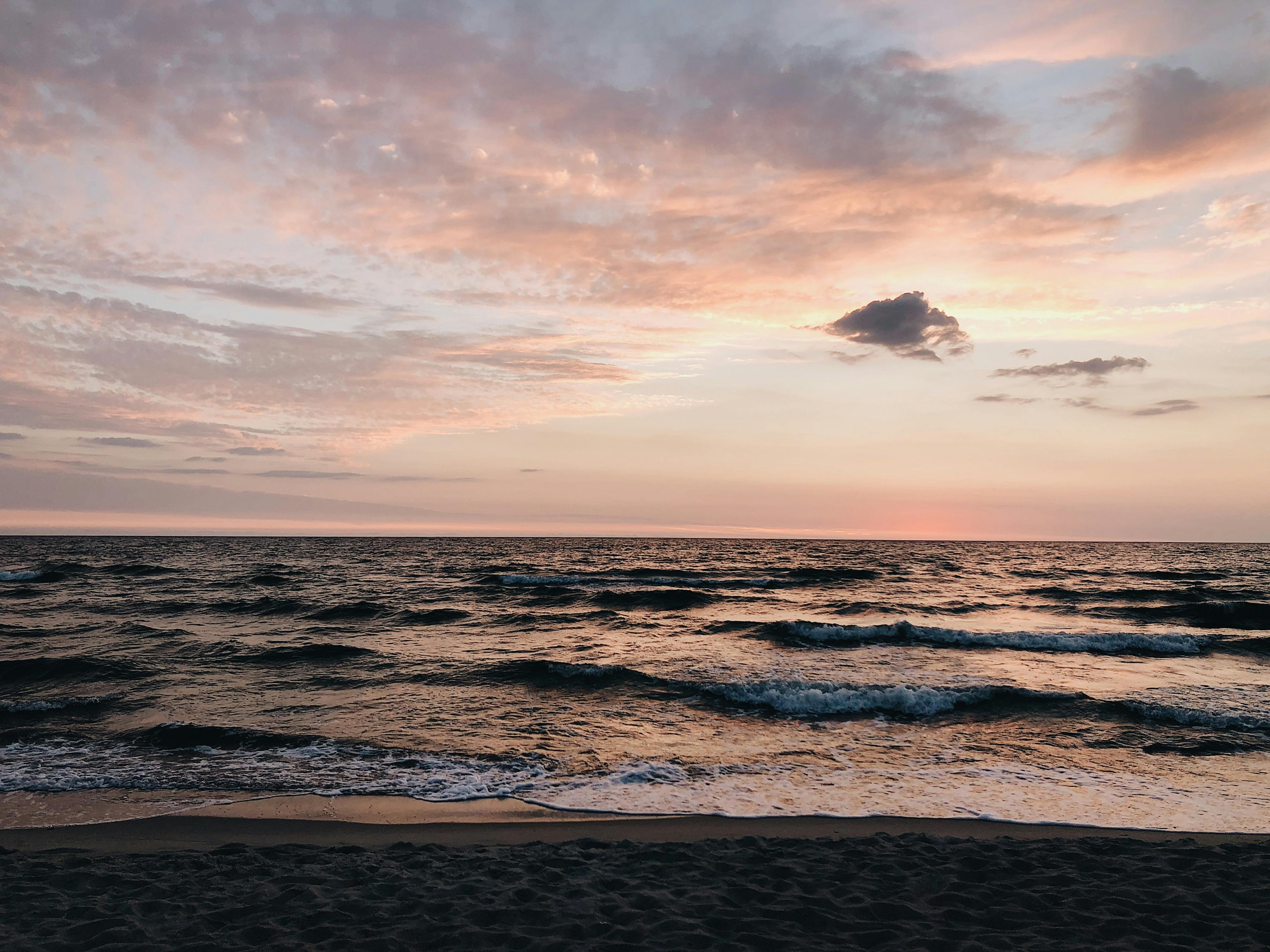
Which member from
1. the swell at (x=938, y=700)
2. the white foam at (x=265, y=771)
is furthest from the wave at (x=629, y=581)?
the white foam at (x=265, y=771)

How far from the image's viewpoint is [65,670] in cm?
1780

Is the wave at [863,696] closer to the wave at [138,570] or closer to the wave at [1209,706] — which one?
the wave at [1209,706]

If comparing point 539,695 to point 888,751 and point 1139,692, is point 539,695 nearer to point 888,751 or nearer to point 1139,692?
point 888,751

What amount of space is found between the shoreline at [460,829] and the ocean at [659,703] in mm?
385

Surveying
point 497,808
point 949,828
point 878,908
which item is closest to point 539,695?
point 497,808

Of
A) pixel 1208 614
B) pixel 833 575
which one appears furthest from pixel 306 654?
pixel 833 575

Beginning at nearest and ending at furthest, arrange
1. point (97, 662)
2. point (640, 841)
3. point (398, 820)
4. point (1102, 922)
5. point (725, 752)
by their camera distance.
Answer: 1. point (1102, 922)
2. point (640, 841)
3. point (398, 820)
4. point (725, 752)
5. point (97, 662)

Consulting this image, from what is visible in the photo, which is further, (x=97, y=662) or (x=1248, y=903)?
(x=97, y=662)

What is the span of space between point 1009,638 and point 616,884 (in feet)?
73.7

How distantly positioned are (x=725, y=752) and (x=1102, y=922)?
653cm

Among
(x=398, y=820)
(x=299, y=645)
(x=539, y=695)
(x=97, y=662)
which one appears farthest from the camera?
(x=299, y=645)

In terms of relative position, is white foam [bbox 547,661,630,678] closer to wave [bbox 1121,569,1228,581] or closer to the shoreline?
the shoreline

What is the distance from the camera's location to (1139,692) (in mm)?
16734

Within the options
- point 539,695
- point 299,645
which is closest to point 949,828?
point 539,695
